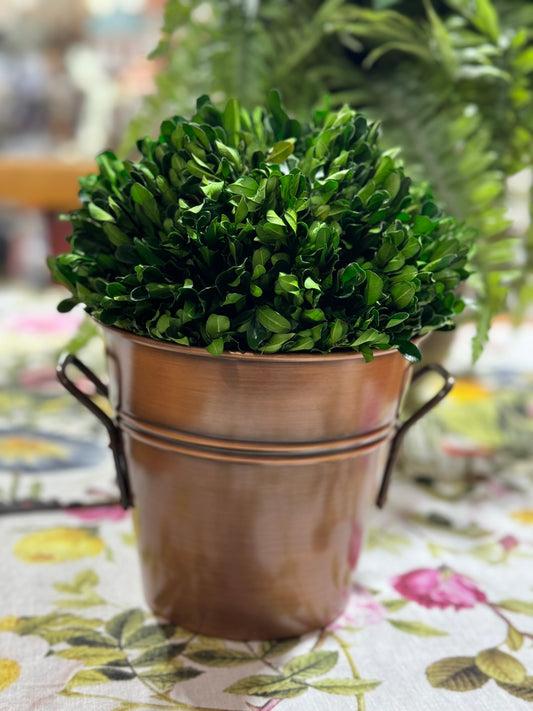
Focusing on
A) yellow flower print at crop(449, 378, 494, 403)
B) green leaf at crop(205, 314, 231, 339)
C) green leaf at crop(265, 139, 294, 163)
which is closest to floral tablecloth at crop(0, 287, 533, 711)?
yellow flower print at crop(449, 378, 494, 403)

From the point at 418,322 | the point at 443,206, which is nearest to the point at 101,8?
the point at 443,206

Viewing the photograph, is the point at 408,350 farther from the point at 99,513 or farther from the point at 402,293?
the point at 99,513

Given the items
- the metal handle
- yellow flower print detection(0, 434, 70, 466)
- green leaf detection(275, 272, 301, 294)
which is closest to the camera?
A: green leaf detection(275, 272, 301, 294)

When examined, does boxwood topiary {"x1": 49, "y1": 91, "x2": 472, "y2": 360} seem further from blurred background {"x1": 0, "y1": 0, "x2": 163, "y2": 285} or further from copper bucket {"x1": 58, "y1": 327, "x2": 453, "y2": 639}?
blurred background {"x1": 0, "y1": 0, "x2": 163, "y2": 285}

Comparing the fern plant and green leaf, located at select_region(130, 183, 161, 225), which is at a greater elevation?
the fern plant

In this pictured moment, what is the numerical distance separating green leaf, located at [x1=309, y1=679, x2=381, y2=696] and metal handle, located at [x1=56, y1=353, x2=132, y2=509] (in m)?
0.21

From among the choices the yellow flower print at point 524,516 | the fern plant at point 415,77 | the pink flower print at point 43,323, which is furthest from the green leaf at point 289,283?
the pink flower print at point 43,323

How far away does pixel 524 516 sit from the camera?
2.38 feet

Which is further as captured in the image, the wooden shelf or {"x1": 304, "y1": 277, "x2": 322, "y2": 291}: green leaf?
the wooden shelf

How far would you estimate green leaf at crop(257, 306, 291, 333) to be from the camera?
1.37 ft

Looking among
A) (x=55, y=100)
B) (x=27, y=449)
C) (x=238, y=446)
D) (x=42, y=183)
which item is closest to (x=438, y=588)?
(x=238, y=446)

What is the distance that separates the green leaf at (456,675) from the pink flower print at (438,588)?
7cm

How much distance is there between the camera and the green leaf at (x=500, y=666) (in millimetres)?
485

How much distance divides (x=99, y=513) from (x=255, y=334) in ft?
1.22
